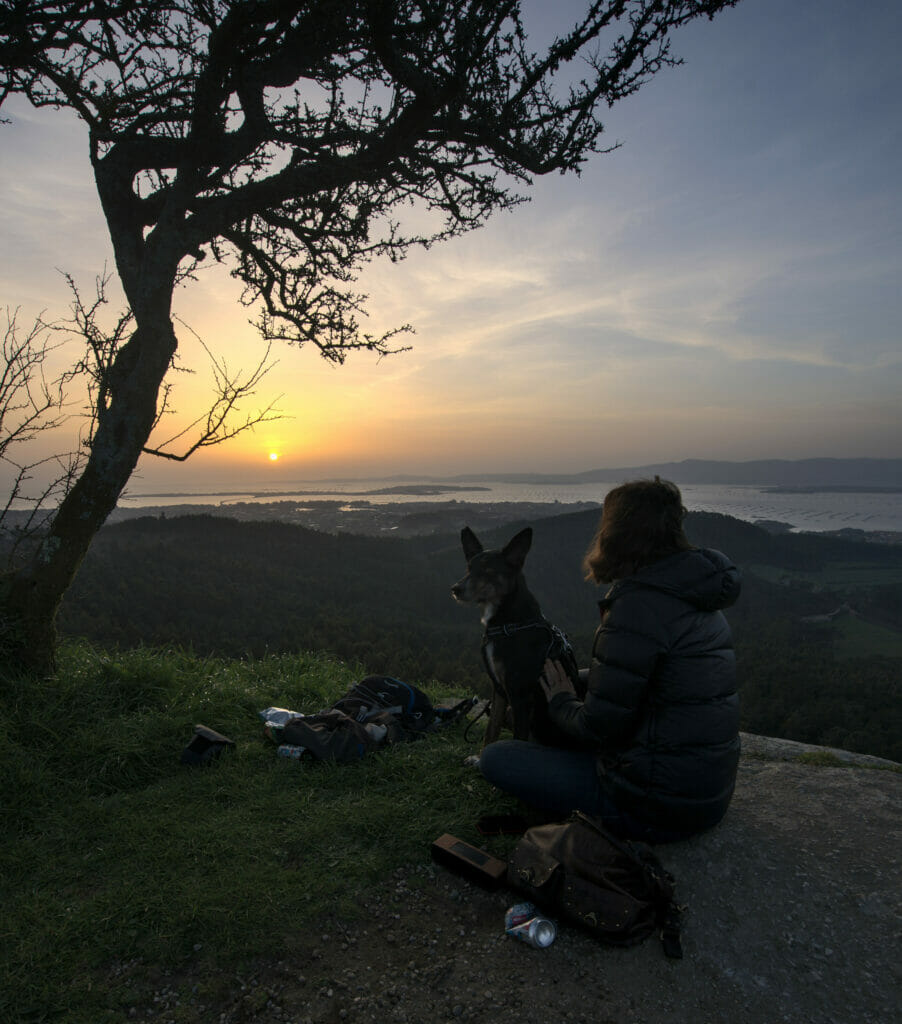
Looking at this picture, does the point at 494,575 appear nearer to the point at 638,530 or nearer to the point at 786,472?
→ the point at 638,530

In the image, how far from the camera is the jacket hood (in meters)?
2.96


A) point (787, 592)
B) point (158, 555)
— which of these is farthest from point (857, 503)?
point (158, 555)

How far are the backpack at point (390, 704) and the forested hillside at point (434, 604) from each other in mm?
2664

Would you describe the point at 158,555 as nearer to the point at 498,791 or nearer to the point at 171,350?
the point at 171,350

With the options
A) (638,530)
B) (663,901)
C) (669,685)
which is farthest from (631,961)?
(638,530)

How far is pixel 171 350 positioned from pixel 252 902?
5.43 meters

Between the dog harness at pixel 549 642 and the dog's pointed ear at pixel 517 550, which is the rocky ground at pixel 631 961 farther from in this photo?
the dog's pointed ear at pixel 517 550

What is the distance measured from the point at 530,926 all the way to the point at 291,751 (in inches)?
112

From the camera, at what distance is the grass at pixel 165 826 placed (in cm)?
282

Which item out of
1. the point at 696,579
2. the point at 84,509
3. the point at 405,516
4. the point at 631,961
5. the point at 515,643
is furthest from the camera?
the point at 405,516

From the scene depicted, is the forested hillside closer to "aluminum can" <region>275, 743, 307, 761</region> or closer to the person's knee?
"aluminum can" <region>275, 743, 307, 761</region>

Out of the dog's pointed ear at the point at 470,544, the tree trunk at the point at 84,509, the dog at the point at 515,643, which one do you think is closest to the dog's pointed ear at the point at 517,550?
the dog at the point at 515,643

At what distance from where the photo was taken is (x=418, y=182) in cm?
682

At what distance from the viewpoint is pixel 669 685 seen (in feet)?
9.84
